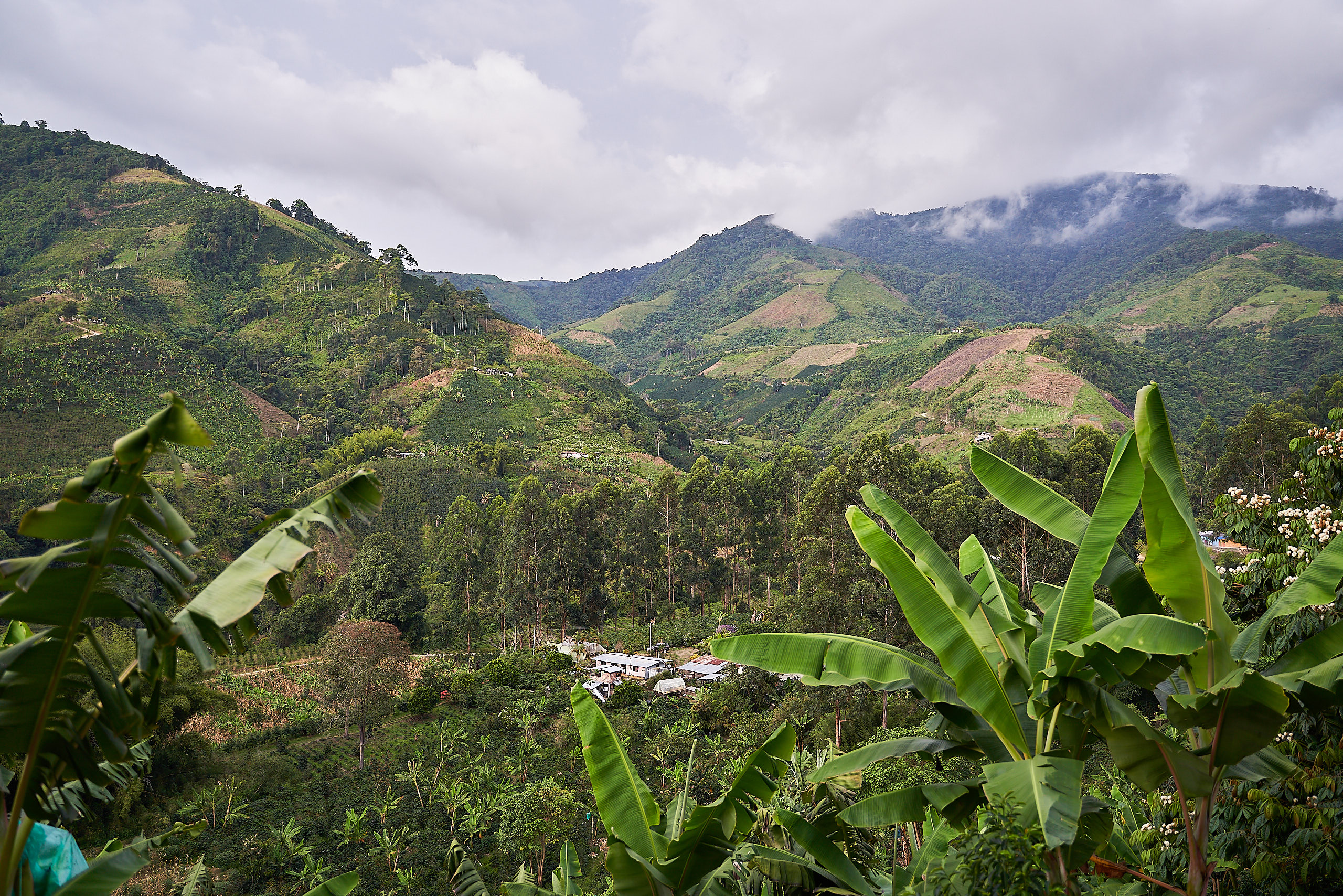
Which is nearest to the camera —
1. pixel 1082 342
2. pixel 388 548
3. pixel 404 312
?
pixel 388 548

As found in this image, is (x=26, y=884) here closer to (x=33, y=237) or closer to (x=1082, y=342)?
(x=1082, y=342)

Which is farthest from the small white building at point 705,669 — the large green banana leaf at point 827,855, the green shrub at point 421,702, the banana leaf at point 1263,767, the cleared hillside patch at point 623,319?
the cleared hillside patch at point 623,319

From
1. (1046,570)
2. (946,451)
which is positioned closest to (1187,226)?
(946,451)

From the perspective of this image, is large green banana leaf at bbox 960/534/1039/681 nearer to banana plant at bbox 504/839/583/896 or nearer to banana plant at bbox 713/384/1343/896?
banana plant at bbox 713/384/1343/896

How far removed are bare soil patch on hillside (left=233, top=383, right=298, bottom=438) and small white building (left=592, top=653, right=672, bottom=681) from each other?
43.2 metres

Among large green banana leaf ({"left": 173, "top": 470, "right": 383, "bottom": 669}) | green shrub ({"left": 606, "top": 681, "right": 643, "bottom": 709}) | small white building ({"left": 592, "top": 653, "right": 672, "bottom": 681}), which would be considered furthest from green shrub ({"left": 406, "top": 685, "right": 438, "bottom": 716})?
large green banana leaf ({"left": 173, "top": 470, "right": 383, "bottom": 669})

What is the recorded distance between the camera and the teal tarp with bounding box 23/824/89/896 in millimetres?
2422

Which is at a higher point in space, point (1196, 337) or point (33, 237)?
point (33, 237)

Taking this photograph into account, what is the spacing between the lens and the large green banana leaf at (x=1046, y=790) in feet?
8.09

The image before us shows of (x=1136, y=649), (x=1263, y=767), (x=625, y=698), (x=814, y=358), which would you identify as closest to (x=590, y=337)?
(x=814, y=358)

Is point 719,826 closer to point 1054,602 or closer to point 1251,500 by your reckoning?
point 1054,602

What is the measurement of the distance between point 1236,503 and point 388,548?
27858 mm

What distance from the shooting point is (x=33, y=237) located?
77938mm

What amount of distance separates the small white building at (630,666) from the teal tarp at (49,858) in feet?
71.2
